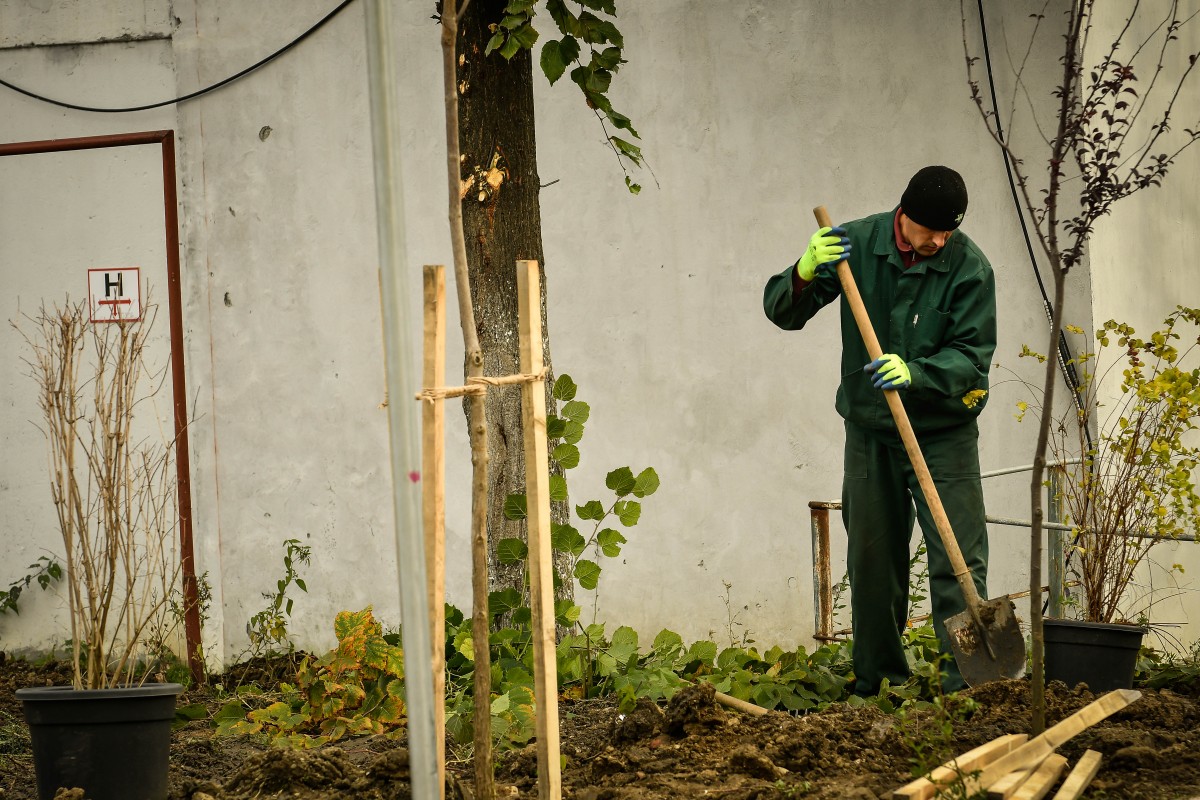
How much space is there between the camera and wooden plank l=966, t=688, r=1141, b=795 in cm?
315

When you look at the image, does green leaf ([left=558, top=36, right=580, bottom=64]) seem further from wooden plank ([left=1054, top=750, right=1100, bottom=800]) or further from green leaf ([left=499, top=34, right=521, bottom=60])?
wooden plank ([left=1054, top=750, right=1100, bottom=800])

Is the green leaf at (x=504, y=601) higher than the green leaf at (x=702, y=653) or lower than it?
higher

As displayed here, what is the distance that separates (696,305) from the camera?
6.39 metres

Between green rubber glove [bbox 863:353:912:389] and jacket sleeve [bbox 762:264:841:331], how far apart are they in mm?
457

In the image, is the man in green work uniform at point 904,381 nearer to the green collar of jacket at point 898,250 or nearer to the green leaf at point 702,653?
the green collar of jacket at point 898,250

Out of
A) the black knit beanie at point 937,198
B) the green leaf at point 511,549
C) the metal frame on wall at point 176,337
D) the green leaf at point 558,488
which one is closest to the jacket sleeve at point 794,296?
the black knit beanie at point 937,198

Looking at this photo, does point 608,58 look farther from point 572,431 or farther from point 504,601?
point 504,601

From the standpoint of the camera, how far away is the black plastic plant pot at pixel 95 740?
11.5 ft

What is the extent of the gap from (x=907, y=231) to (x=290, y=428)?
11.9 ft

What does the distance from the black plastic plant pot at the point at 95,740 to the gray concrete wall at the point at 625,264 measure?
289 cm

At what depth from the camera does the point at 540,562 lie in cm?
294

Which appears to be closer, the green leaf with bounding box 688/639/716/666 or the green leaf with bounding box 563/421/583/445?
the green leaf with bounding box 563/421/583/445

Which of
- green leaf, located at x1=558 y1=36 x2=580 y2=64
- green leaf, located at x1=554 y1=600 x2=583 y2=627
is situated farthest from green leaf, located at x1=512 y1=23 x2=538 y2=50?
green leaf, located at x1=554 y1=600 x2=583 y2=627

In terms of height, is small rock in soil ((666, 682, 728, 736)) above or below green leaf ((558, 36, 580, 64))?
below
